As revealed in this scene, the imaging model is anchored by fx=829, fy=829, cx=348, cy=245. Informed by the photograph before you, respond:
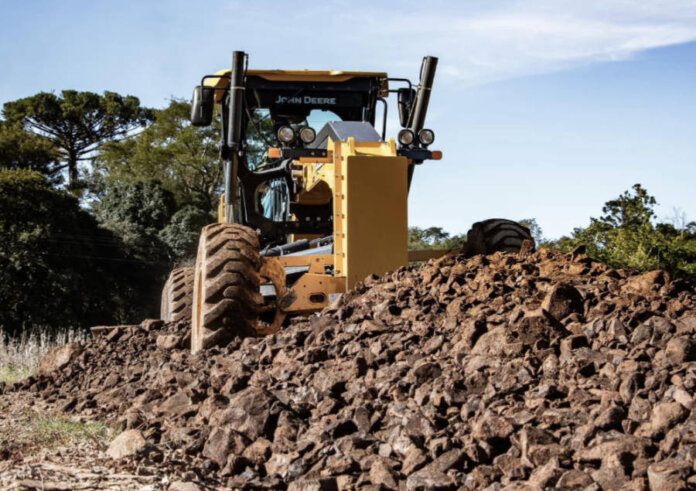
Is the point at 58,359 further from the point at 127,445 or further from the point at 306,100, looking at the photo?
the point at 127,445

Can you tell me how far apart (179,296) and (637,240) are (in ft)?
18.8

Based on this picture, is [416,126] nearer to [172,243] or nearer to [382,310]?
[382,310]

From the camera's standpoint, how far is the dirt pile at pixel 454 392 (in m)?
3.68

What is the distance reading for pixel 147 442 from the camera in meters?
4.68

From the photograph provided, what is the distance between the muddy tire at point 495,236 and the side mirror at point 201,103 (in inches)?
116

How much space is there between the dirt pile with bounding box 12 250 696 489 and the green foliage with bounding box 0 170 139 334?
17780 mm

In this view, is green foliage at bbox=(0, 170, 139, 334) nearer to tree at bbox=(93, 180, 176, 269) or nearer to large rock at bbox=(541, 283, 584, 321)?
tree at bbox=(93, 180, 176, 269)

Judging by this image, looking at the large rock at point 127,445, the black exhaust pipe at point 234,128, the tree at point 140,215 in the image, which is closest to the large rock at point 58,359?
the black exhaust pipe at point 234,128

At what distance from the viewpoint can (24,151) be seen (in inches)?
1293

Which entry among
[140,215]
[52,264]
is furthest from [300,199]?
[140,215]

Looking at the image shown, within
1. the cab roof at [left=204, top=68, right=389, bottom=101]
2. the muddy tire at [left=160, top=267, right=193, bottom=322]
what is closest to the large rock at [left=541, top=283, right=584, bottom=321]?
the cab roof at [left=204, top=68, right=389, bottom=101]

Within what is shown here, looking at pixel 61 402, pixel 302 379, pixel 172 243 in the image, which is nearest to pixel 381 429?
pixel 302 379

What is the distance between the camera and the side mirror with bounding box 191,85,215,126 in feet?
27.1

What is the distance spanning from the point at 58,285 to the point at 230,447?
20523 millimetres
